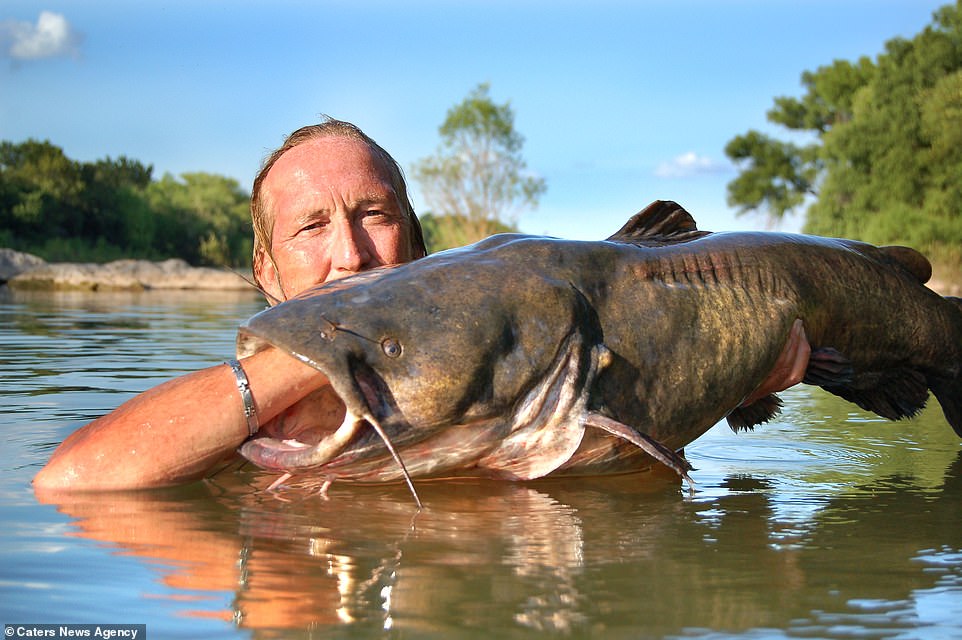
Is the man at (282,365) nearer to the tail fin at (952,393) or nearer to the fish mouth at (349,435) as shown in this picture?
the fish mouth at (349,435)

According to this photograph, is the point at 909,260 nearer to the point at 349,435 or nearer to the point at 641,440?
the point at 641,440

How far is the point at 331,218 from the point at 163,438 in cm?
111

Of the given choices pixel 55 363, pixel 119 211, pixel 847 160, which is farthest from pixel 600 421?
pixel 119 211

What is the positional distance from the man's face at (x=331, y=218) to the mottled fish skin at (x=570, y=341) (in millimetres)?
810

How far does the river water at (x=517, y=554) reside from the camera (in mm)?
1814

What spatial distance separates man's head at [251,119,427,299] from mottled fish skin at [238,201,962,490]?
83 centimetres

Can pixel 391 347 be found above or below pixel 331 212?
below

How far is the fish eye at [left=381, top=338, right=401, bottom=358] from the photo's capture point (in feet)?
8.06

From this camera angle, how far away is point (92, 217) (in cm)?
4322

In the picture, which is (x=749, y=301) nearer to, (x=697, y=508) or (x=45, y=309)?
(x=697, y=508)

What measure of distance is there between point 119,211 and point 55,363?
132 ft

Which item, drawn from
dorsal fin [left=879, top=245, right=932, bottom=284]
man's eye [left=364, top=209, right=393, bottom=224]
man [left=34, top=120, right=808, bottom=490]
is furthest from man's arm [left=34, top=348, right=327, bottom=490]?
dorsal fin [left=879, top=245, right=932, bottom=284]

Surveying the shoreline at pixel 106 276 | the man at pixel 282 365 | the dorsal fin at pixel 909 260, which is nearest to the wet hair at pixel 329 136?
the man at pixel 282 365

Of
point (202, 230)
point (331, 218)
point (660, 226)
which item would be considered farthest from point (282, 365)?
point (202, 230)
